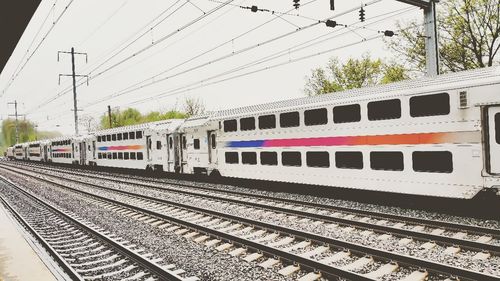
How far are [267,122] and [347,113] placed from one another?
4.18 metres

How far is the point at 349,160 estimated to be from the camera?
1341cm

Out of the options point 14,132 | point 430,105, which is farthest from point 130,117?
point 430,105

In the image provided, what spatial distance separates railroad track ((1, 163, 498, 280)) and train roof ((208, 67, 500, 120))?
455 centimetres

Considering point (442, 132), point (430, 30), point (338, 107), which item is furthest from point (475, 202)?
point (430, 30)

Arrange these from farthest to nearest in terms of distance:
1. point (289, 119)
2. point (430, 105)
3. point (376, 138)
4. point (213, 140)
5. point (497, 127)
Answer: point (213, 140) → point (289, 119) → point (376, 138) → point (430, 105) → point (497, 127)

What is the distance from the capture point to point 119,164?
32.8m

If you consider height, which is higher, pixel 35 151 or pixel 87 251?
pixel 35 151

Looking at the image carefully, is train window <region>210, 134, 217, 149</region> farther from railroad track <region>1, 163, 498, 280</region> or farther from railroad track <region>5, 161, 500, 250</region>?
railroad track <region>1, 163, 498, 280</region>

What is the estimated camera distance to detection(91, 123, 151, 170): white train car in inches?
1140

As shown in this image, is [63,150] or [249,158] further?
[63,150]

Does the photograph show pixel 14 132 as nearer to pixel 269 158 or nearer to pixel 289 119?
pixel 269 158

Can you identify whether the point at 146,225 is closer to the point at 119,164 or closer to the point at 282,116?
the point at 282,116

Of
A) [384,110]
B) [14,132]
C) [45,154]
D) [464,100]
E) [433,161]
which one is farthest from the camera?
[14,132]

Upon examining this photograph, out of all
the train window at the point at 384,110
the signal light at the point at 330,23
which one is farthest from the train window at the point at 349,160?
the signal light at the point at 330,23
